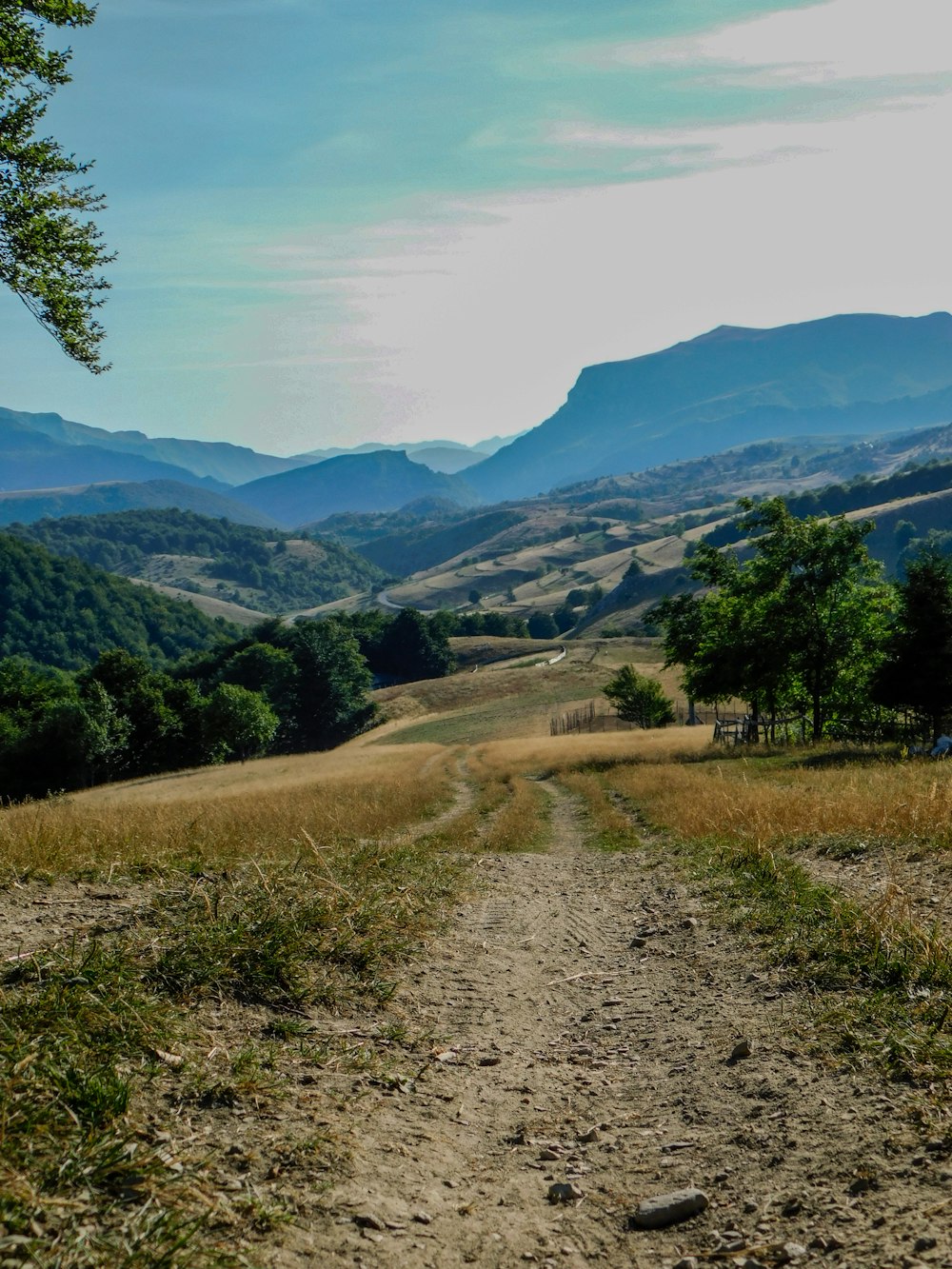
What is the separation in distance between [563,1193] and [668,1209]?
556 millimetres

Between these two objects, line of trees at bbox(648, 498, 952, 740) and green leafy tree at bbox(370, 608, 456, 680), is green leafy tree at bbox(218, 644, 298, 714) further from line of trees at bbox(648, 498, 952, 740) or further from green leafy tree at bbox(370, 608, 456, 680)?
line of trees at bbox(648, 498, 952, 740)

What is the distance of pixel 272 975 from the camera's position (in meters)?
6.88

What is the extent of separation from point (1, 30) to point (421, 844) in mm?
14961

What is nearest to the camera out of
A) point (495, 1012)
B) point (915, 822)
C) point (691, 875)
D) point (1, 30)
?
point (495, 1012)

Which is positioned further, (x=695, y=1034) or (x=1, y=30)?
(x=1, y=30)

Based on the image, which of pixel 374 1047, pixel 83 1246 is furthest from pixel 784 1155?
pixel 83 1246

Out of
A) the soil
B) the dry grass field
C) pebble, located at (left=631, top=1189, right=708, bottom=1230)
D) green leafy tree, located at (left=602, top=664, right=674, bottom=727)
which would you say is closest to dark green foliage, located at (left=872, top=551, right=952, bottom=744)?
the dry grass field

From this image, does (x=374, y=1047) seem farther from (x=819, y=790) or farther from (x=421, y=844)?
(x=819, y=790)

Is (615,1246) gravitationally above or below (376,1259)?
below

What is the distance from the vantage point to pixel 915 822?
1153 centimetres

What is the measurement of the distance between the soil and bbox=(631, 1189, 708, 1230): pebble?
0.06m

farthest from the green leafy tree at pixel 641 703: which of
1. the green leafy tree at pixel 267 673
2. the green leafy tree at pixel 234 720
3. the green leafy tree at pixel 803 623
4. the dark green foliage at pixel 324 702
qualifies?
the green leafy tree at pixel 267 673

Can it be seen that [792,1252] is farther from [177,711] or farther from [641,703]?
[177,711]

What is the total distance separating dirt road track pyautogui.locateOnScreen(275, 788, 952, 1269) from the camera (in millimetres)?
3938
